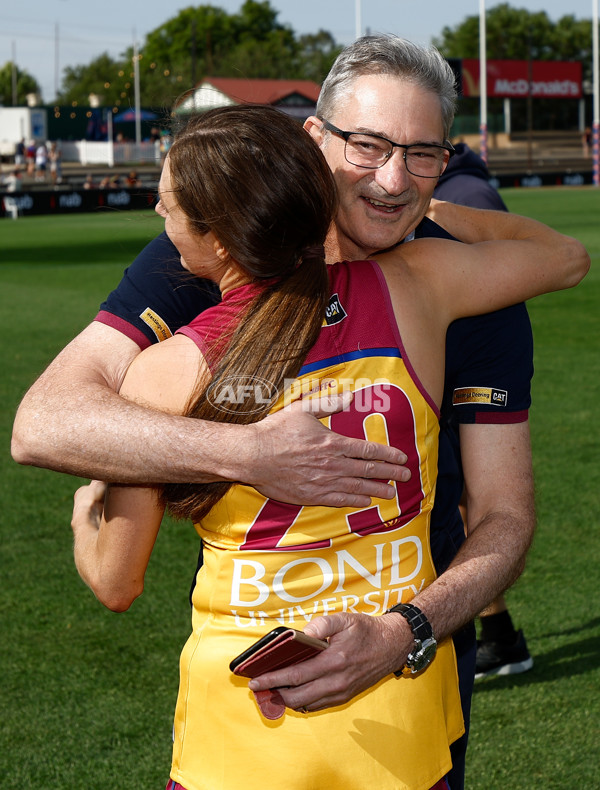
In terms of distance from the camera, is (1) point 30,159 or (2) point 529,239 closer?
(2) point 529,239

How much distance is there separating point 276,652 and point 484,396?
835 mm

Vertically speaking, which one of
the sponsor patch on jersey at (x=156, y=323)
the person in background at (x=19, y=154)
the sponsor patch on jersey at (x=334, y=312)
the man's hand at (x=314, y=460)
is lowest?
the man's hand at (x=314, y=460)

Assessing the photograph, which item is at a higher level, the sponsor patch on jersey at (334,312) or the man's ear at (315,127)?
the man's ear at (315,127)

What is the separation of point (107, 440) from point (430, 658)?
71cm

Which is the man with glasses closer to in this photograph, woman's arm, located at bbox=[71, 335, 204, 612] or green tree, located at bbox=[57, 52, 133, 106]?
woman's arm, located at bbox=[71, 335, 204, 612]

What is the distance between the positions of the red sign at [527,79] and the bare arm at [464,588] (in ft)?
208

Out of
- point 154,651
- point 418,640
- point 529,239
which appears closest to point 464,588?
point 418,640

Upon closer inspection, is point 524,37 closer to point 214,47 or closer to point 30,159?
point 214,47

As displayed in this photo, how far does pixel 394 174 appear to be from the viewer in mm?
2176

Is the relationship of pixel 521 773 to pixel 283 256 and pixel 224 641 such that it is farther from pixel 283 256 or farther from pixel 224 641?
Answer: pixel 283 256

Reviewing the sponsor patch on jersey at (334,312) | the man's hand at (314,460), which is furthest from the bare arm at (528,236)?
the man's hand at (314,460)

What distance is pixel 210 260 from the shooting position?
1.86 metres

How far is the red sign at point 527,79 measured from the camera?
6481cm

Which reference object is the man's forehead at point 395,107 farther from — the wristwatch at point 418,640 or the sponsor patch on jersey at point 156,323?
the wristwatch at point 418,640
